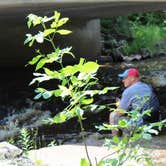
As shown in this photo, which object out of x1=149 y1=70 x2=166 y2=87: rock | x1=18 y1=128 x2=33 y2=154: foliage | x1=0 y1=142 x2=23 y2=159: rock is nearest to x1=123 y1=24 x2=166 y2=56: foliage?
x1=149 y1=70 x2=166 y2=87: rock

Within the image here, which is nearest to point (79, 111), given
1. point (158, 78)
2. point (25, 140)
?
point (25, 140)

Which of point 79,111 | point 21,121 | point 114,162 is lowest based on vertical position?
point 21,121

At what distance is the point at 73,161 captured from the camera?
232 inches

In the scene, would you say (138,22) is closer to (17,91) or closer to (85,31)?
(85,31)

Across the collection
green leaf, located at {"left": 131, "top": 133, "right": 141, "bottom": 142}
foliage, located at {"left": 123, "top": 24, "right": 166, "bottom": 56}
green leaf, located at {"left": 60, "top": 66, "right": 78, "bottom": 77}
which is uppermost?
green leaf, located at {"left": 60, "top": 66, "right": 78, "bottom": 77}

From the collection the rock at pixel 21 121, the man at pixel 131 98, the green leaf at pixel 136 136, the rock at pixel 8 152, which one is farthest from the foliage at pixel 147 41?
the green leaf at pixel 136 136

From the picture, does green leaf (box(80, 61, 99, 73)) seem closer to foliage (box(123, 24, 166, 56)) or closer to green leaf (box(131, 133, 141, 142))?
green leaf (box(131, 133, 141, 142))

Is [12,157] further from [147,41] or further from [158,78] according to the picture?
[147,41]

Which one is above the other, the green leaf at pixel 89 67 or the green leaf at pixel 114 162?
the green leaf at pixel 89 67

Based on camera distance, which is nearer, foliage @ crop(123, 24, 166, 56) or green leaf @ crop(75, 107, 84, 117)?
green leaf @ crop(75, 107, 84, 117)

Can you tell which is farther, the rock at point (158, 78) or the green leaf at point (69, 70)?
the rock at point (158, 78)

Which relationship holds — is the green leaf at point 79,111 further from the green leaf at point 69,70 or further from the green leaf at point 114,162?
the green leaf at point 114,162

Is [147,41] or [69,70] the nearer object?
[69,70]

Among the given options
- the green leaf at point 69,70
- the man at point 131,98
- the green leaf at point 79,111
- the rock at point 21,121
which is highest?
the green leaf at point 69,70
